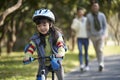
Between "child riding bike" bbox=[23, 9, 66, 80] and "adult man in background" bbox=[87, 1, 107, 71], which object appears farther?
"adult man in background" bbox=[87, 1, 107, 71]

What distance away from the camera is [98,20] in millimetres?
13367

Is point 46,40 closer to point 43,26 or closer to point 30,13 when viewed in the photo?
point 43,26

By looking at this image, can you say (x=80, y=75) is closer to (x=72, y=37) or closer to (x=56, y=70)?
(x=56, y=70)

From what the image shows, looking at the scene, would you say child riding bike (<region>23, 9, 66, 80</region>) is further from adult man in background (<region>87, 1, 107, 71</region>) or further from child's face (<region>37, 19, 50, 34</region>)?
adult man in background (<region>87, 1, 107, 71</region>)

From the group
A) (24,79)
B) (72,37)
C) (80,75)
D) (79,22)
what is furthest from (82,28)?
(72,37)

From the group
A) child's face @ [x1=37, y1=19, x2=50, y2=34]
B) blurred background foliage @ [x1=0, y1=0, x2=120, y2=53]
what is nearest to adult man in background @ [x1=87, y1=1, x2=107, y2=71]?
blurred background foliage @ [x1=0, y1=0, x2=120, y2=53]

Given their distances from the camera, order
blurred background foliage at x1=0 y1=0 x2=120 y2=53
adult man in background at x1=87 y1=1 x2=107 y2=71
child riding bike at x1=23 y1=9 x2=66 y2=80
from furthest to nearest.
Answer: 1. blurred background foliage at x1=0 y1=0 x2=120 y2=53
2. adult man in background at x1=87 y1=1 x2=107 y2=71
3. child riding bike at x1=23 y1=9 x2=66 y2=80

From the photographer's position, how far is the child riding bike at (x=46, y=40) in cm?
616

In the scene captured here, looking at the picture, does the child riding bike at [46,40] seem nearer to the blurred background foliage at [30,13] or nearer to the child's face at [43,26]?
the child's face at [43,26]

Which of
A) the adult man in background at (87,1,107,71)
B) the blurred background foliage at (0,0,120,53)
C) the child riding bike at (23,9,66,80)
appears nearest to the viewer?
the child riding bike at (23,9,66,80)

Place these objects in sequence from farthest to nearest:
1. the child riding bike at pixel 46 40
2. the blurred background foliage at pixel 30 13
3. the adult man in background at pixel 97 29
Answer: the blurred background foliage at pixel 30 13, the adult man in background at pixel 97 29, the child riding bike at pixel 46 40

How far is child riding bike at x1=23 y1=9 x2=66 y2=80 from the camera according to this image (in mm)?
6156

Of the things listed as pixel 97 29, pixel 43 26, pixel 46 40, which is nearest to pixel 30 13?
pixel 97 29

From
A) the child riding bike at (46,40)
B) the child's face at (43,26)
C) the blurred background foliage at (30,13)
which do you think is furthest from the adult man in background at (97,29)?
the child's face at (43,26)
